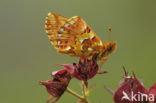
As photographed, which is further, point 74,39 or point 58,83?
point 74,39

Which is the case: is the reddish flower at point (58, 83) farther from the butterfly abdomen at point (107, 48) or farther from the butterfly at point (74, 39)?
the butterfly abdomen at point (107, 48)

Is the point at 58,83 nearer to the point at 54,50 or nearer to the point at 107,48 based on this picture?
the point at 107,48

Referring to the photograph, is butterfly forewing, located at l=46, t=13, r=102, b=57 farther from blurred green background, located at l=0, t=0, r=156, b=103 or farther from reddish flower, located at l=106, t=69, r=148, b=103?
blurred green background, located at l=0, t=0, r=156, b=103

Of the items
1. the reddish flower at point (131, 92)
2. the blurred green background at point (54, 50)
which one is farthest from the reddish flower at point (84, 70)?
the blurred green background at point (54, 50)

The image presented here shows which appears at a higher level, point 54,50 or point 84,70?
point 84,70

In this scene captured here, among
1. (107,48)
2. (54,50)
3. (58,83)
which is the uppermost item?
(107,48)

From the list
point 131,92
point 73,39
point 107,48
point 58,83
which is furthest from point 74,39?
point 131,92

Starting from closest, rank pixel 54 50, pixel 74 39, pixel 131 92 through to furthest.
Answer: pixel 131 92 < pixel 74 39 < pixel 54 50

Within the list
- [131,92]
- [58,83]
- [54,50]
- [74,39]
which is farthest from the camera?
[54,50]
